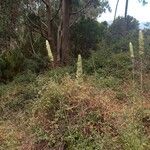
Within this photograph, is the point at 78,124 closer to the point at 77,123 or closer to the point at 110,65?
the point at 77,123

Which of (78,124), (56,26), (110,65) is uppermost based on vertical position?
(56,26)

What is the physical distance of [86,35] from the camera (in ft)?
65.8

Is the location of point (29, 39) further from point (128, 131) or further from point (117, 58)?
point (128, 131)

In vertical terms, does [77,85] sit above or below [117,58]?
below

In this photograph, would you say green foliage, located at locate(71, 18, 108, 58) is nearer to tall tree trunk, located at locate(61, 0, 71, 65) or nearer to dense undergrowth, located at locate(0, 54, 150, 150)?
tall tree trunk, located at locate(61, 0, 71, 65)

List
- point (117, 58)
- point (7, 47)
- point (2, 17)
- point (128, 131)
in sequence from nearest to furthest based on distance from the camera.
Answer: point (128, 131) < point (117, 58) < point (2, 17) < point (7, 47)

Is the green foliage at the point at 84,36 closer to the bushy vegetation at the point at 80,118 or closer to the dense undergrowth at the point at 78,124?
the bushy vegetation at the point at 80,118

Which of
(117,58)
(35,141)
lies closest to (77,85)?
(35,141)

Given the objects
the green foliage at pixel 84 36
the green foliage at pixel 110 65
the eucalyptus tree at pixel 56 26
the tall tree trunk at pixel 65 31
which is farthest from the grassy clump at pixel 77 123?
the green foliage at pixel 84 36

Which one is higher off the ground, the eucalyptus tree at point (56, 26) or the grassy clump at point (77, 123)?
the eucalyptus tree at point (56, 26)

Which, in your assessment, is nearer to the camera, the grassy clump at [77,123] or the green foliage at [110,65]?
the grassy clump at [77,123]

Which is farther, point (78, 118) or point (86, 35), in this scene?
point (86, 35)

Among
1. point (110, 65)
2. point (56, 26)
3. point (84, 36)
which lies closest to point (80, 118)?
point (110, 65)

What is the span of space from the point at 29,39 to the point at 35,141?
12.2 metres
